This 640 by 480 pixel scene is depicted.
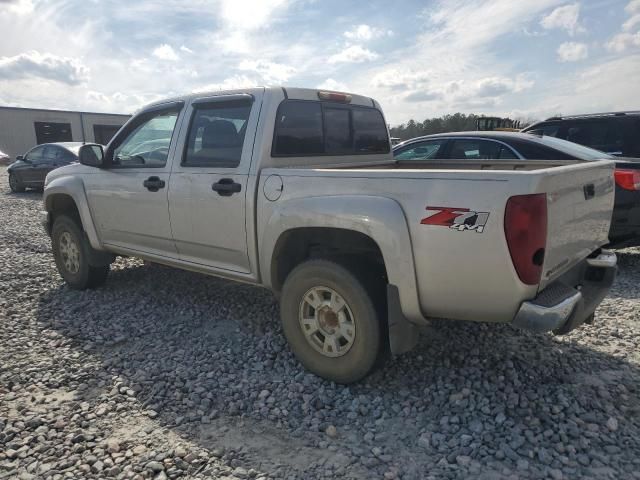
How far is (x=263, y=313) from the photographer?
15.2ft

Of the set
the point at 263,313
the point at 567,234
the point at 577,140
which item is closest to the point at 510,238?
the point at 567,234

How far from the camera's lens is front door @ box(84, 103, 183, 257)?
168 inches

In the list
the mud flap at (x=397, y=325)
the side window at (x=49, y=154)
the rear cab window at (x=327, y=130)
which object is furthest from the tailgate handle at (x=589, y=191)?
the side window at (x=49, y=154)

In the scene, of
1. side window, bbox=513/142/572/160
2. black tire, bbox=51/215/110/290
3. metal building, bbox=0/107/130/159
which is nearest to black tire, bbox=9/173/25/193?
black tire, bbox=51/215/110/290

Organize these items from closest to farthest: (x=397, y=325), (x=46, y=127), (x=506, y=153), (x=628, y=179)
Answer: (x=397, y=325) < (x=628, y=179) < (x=506, y=153) < (x=46, y=127)

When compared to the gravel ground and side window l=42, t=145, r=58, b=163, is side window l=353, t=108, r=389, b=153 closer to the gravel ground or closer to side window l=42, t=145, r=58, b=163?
the gravel ground

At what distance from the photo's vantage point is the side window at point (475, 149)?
20.3 feet

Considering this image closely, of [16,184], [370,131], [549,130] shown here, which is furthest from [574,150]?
[16,184]

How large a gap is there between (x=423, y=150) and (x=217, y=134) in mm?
3755

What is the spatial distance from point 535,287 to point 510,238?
0.34m

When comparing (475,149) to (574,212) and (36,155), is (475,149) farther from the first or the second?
(36,155)

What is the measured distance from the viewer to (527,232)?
2.46m

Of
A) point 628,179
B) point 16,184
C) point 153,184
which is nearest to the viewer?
point 153,184

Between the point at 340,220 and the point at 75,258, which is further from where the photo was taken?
the point at 75,258
